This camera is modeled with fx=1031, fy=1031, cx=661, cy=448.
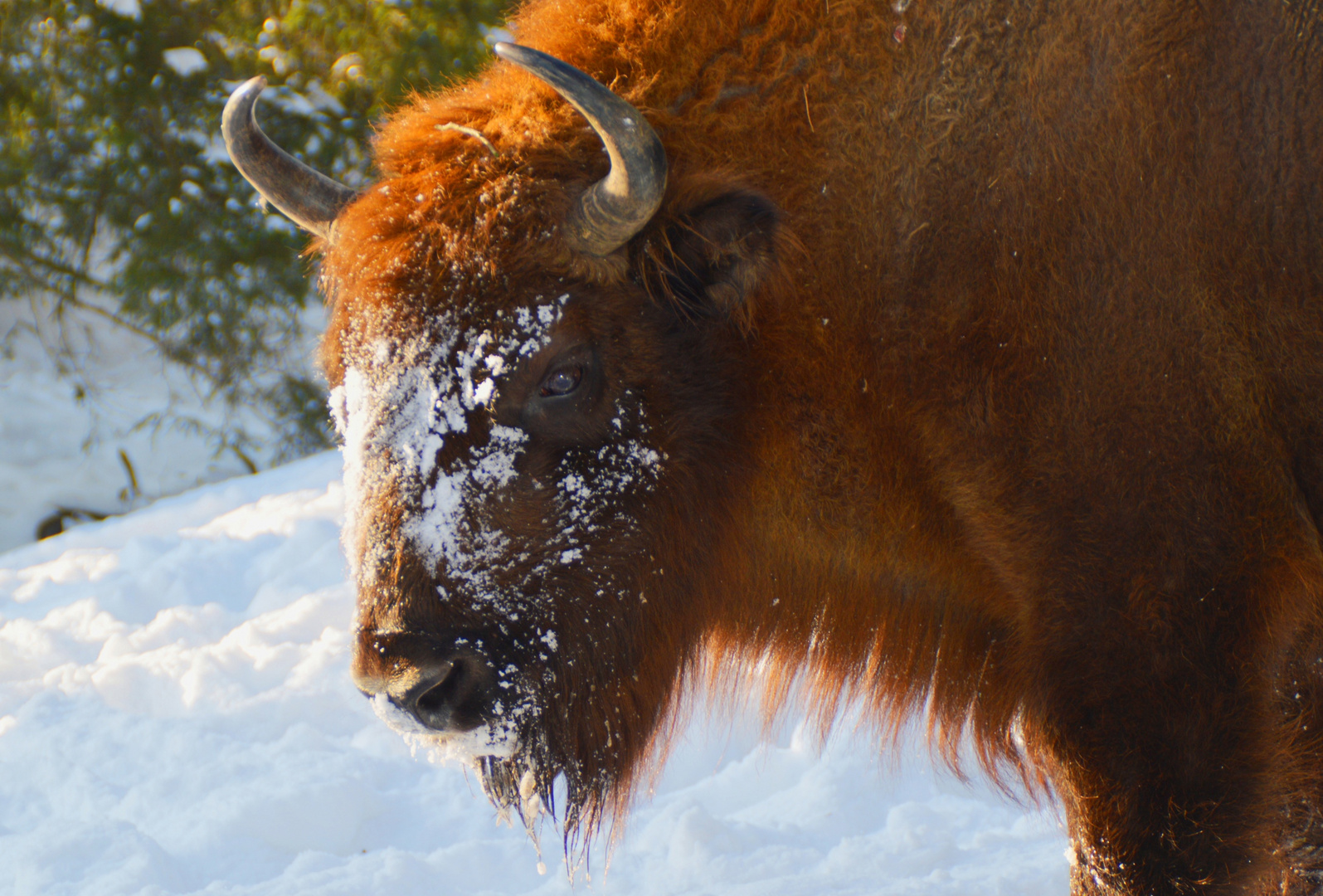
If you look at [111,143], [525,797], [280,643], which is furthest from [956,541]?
[111,143]

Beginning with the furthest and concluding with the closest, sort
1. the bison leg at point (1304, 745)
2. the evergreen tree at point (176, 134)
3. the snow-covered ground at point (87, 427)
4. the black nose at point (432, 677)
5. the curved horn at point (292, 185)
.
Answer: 1. the snow-covered ground at point (87, 427)
2. the evergreen tree at point (176, 134)
3. the curved horn at point (292, 185)
4. the bison leg at point (1304, 745)
5. the black nose at point (432, 677)

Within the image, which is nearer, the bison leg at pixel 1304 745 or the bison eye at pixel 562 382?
the bison eye at pixel 562 382

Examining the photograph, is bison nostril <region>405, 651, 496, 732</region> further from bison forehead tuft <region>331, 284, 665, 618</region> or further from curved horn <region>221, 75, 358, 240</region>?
curved horn <region>221, 75, 358, 240</region>

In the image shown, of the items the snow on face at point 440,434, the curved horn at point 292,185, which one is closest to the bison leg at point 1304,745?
the snow on face at point 440,434

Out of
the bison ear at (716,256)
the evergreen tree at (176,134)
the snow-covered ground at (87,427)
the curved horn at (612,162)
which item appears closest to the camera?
the curved horn at (612,162)

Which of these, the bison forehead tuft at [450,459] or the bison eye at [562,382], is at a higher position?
the bison eye at [562,382]

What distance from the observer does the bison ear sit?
218cm

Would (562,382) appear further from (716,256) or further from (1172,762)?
(1172,762)

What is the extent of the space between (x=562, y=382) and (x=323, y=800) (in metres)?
1.94

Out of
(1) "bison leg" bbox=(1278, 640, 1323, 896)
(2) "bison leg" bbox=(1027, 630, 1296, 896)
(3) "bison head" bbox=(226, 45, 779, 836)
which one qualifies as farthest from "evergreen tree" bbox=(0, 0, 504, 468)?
(1) "bison leg" bbox=(1278, 640, 1323, 896)

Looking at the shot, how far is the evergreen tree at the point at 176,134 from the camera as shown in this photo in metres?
8.10

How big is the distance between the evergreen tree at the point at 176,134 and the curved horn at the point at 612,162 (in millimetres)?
6374

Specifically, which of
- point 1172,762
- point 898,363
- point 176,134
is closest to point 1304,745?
point 1172,762

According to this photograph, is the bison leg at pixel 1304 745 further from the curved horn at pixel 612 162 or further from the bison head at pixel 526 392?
the curved horn at pixel 612 162
